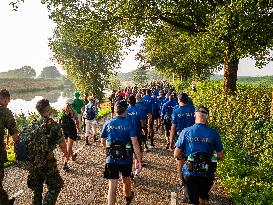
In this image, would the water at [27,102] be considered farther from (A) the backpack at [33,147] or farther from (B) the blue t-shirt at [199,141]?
(B) the blue t-shirt at [199,141]

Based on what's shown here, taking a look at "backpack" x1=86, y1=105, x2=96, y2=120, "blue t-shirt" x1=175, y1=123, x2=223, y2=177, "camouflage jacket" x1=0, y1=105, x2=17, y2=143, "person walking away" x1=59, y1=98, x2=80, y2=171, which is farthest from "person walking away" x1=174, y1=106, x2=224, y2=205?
"backpack" x1=86, y1=105, x2=96, y2=120

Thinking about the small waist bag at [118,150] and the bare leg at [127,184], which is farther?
the bare leg at [127,184]

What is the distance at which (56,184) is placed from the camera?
5.86 metres

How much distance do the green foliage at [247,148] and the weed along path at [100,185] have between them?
0.58 meters

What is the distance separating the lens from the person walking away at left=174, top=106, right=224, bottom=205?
5410 millimetres

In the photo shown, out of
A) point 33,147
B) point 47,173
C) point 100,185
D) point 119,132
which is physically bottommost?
point 100,185

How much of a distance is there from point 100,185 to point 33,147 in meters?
3.69

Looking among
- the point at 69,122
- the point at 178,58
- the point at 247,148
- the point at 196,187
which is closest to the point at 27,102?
the point at 178,58

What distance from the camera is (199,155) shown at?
541 cm

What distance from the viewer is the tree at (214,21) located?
50.0 ft

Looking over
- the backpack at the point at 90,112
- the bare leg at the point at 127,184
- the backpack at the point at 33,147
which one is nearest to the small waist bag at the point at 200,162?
the bare leg at the point at 127,184

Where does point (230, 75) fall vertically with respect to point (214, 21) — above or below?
below

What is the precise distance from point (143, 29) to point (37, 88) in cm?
7518

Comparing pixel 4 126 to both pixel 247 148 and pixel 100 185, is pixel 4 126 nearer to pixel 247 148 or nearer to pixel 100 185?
pixel 100 185
